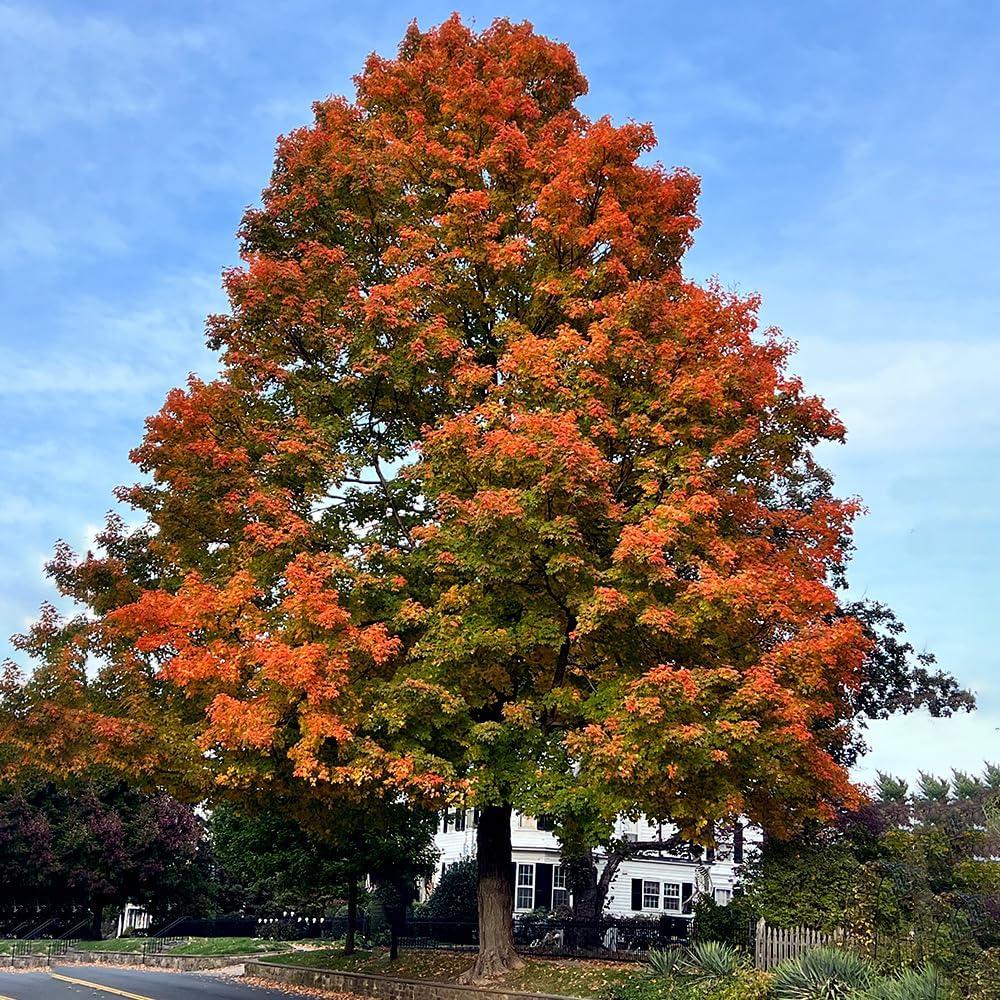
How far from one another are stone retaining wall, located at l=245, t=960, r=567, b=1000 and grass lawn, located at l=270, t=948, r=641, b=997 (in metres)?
0.38

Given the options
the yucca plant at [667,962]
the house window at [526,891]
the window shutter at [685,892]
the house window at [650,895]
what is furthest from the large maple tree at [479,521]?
the window shutter at [685,892]

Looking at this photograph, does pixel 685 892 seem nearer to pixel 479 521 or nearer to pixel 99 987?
pixel 99 987

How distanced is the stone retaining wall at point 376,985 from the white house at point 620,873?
17.7 metres

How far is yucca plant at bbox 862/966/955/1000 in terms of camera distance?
14.2 metres

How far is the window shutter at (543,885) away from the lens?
47062 mm

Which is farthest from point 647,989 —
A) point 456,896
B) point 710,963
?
point 456,896

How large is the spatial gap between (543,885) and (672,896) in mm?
7550

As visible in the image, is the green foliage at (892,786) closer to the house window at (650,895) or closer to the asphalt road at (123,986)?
the house window at (650,895)

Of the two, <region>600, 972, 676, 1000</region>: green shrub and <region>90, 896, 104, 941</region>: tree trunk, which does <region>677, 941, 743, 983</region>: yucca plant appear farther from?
<region>90, 896, 104, 941</region>: tree trunk

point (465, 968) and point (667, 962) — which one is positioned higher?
point (667, 962)

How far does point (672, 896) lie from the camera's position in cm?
5094

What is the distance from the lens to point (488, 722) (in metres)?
18.3

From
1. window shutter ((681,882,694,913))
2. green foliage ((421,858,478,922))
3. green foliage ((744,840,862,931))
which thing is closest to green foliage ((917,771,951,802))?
window shutter ((681,882,694,913))

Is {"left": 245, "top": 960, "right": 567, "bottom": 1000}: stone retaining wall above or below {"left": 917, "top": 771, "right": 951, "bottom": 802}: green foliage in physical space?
below
